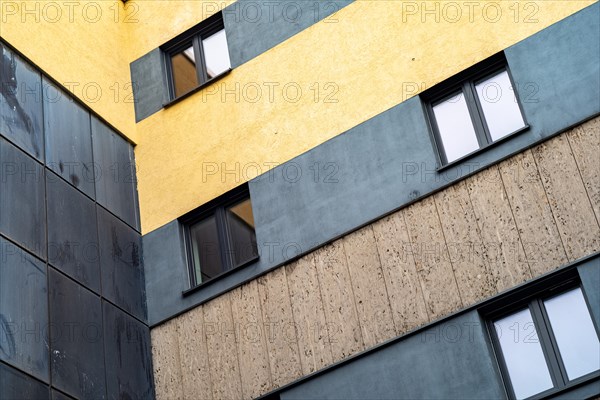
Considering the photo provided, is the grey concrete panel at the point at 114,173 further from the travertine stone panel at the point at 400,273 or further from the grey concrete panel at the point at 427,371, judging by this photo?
the grey concrete panel at the point at 427,371

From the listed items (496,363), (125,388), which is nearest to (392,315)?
(496,363)

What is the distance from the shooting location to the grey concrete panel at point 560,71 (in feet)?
47.9

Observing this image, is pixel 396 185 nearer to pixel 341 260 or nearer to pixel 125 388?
pixel 341 260

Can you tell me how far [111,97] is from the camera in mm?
19047

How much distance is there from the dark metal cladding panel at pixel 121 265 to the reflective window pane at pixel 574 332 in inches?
275

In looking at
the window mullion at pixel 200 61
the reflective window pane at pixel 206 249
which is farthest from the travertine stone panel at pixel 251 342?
the window mullion at pixel 200 61

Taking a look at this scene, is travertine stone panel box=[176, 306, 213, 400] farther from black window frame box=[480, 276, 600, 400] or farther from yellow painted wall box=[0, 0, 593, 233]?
black window frame box=[480, 276, 600, 400]

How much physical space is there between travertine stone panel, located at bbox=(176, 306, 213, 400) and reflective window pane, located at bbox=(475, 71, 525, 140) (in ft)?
18.5

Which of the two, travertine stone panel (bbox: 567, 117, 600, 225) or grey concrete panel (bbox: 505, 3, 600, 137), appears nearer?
travertine stone panel (bbox: 567, 117, 600, 225)

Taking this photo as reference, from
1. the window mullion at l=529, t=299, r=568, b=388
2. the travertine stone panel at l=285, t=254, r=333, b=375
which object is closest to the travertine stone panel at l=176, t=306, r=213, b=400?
the travertine stone panel at l=285, t=254, r=333, b=375

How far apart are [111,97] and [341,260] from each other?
6.19 m

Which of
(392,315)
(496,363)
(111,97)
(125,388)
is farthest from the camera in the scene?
(111,97)

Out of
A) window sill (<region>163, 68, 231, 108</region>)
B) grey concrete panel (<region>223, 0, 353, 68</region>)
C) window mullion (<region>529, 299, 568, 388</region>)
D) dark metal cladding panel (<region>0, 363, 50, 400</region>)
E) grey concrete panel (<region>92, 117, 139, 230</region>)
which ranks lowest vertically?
window mullion (<region>529, 299, 568, 388</region>)

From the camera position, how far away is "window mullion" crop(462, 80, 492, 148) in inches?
611
